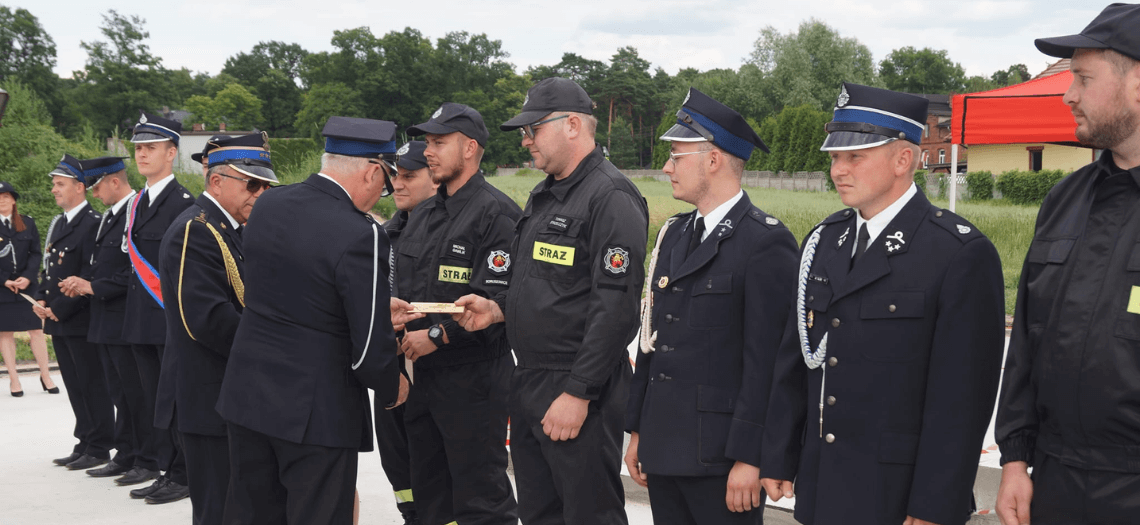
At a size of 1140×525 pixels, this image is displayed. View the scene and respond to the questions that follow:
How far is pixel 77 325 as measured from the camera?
6.93 meters

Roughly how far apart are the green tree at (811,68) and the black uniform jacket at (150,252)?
66055mm

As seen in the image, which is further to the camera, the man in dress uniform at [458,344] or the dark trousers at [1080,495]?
the man in dress uniform at [458,344]

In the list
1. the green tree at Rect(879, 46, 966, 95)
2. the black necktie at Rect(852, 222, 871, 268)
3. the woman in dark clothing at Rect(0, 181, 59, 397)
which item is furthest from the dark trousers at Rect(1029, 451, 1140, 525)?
the green tree at Rect(879, 46, 966, 95)

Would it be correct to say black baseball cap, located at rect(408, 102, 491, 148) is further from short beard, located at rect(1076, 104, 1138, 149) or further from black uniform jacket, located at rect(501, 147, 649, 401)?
short beard, located at rect(1076, 104, 1138, 149)

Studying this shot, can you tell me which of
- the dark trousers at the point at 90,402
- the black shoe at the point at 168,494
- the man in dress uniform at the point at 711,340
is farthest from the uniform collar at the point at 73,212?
the man in dress uniform at the point at 711,340

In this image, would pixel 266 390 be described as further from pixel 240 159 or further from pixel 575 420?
pixel 240 159

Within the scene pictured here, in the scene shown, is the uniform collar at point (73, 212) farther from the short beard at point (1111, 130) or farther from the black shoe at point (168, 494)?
the short beard at point (1111, 130)

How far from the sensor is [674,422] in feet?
10.5

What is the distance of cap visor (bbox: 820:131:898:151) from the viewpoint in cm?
272

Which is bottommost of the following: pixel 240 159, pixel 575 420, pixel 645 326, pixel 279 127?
pixel 575 420

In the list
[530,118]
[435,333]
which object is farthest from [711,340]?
[435,333]

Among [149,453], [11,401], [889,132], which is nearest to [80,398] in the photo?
[149,453]

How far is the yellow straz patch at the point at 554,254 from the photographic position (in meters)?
3.73

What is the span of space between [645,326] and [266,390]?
1538 mm
